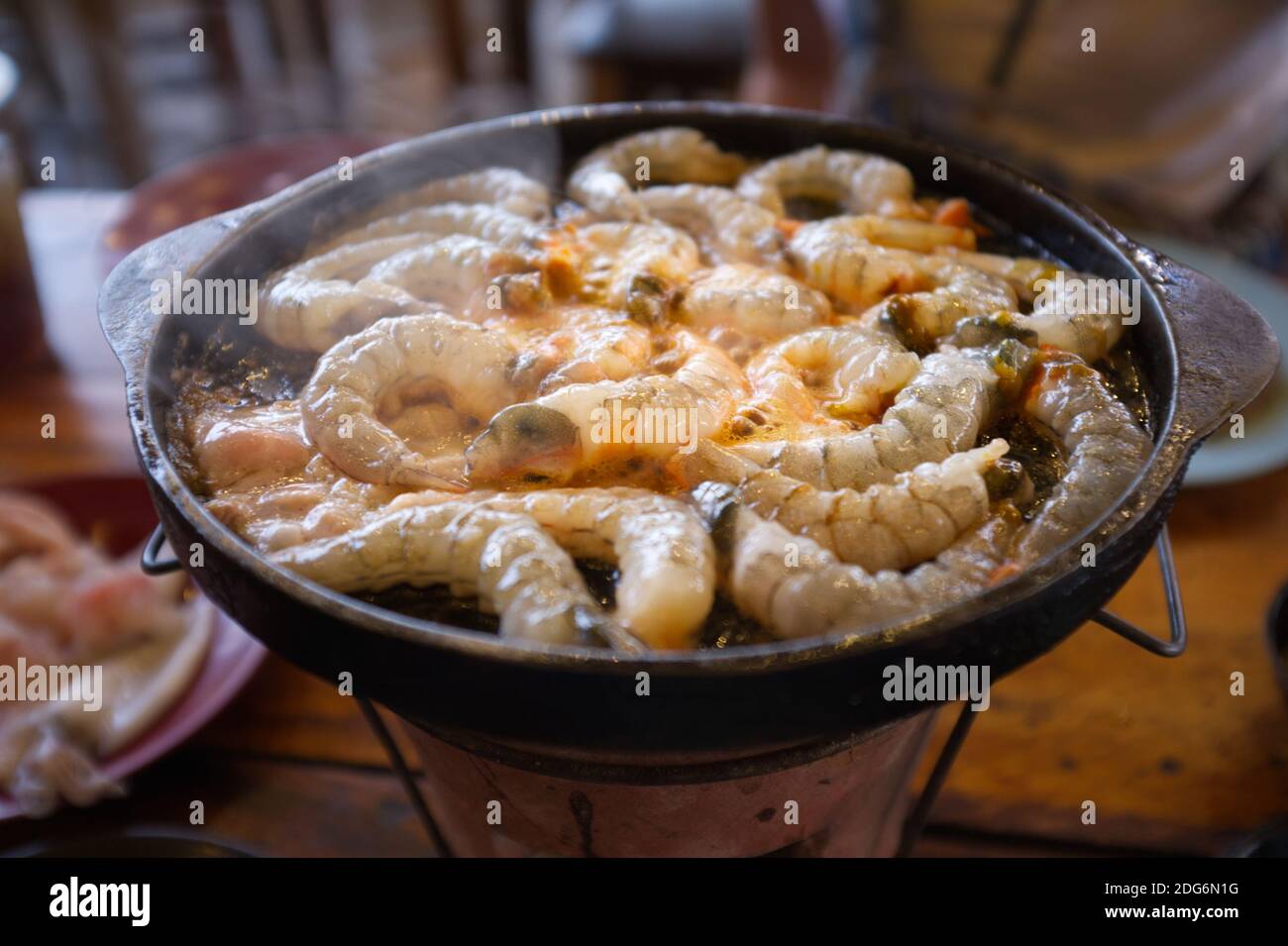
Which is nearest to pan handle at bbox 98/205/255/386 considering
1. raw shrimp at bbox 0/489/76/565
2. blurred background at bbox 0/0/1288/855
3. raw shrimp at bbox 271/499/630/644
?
raw shrimp at bbox 271/499/630/644

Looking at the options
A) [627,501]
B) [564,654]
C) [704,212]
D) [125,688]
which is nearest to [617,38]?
[704,212]

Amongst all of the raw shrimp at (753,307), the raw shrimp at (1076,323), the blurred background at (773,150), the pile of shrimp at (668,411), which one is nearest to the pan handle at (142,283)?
the pile of shrimp at (668,411)

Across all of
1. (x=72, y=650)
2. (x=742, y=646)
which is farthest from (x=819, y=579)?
(x=72, y=650)

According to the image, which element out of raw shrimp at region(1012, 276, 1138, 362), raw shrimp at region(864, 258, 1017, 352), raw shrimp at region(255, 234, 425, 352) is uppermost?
raw shrimp at region(255, 234, 425, 352)

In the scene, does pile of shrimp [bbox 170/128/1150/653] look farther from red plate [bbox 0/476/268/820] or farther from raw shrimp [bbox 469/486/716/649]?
red plate [bbox 0/476/268/820]

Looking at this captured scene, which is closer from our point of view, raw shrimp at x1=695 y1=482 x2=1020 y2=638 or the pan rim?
the pan rim

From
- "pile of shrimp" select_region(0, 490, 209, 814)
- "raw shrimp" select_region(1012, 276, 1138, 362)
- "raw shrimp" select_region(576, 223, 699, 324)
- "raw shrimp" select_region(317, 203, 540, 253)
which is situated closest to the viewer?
"raw shrimp" select_region(1012, 276, 1138, 362)
